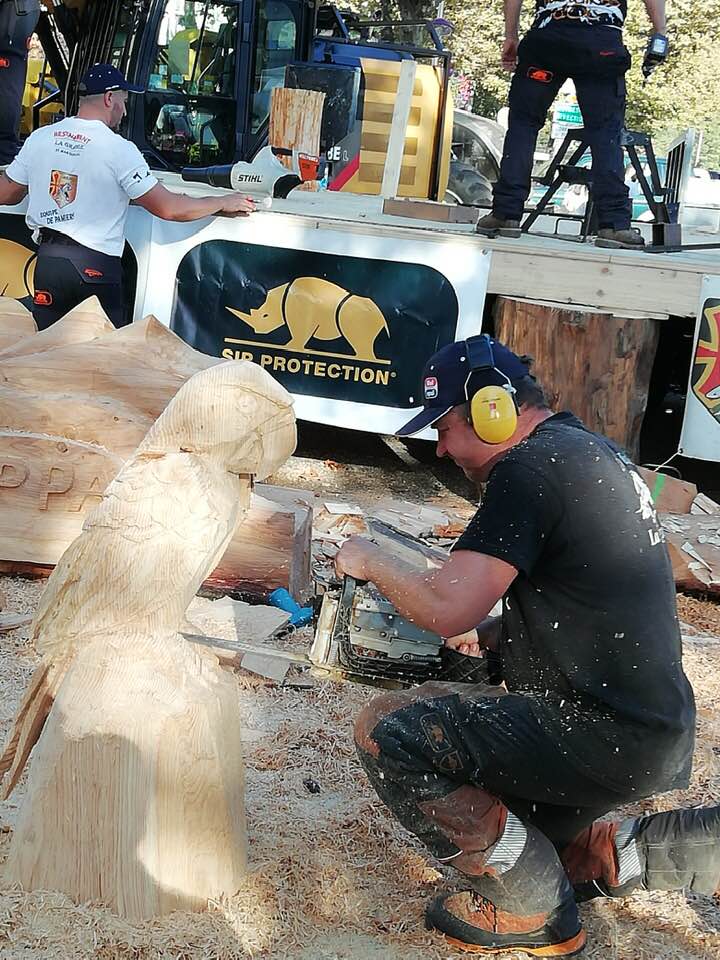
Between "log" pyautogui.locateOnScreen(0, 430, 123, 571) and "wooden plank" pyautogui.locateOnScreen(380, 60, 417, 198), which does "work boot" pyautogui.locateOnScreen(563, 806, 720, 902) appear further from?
"wooden plank" pyautogui.locateOnScreen(380, 60, 417, 198)

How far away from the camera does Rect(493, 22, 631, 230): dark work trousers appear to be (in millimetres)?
5199

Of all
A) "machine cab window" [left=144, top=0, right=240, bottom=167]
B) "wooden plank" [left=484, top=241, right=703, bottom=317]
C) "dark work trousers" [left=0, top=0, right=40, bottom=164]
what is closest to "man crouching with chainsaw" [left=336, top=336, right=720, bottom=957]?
"wooden plank" [left=484, top=241, right=703, bottom=317]

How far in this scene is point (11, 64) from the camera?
6.59m

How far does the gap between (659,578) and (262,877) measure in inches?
45.5

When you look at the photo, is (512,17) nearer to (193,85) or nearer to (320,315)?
(320,315)

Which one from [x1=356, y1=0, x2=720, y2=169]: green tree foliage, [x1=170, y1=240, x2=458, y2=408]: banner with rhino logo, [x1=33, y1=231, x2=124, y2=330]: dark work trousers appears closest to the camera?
[x1=33, y1=231, x2=124, y2=330]: dark work trousers

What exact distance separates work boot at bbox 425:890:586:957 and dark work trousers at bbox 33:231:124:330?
12.4 feet

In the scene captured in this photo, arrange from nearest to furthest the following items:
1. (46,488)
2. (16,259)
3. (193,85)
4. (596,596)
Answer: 1. (596,596)
2. (46,488)
3. (16,259)
4. (193,85)

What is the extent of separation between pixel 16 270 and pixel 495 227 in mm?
→ 2729

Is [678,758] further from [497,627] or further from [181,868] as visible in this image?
[181,868]

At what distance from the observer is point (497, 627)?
274cm

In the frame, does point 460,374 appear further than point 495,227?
No

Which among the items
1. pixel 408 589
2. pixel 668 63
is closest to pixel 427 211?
pixel 408 589

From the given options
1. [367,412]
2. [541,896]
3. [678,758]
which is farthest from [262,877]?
[367,412]
